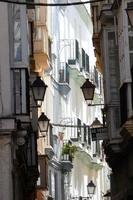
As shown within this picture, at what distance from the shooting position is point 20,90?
66.5 feet

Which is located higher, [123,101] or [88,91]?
[88,91]

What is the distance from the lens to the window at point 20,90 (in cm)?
2025

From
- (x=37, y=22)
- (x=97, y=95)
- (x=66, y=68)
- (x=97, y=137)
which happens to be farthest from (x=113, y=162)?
(x=97, y=95)

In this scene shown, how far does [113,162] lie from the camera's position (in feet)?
78.9

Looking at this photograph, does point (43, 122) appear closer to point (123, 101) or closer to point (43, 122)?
point (43, 122)

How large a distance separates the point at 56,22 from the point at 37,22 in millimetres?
10111

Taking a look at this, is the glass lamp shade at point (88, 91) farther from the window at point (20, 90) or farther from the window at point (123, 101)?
the window at point (20, 90)

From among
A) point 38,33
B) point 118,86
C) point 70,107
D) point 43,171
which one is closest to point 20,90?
point 118,86

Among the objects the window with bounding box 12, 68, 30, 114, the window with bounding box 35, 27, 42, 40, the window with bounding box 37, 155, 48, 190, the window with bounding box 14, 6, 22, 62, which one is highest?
the window with bounding box 35, 27, 42, 40

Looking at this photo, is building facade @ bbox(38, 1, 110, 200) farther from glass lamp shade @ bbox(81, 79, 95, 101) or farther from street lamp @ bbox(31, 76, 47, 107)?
street lamp @ bbox(31, 76, 47, 107)

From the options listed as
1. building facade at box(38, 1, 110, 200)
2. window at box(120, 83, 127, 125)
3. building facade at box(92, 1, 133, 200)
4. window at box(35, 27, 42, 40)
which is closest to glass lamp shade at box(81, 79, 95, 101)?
building facade at box(92, 1, 133, 200)

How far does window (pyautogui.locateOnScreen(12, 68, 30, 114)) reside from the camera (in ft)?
66.4

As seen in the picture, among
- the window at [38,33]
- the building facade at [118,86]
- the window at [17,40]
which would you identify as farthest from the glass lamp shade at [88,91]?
the window at [38,33]

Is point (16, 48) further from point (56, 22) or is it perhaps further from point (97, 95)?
point (97, 95)
